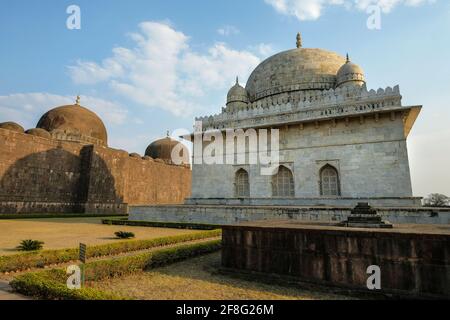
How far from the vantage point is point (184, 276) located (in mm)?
6469

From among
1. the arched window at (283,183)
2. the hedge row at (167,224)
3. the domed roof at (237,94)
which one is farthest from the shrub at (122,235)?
the domed roof at (237,94)

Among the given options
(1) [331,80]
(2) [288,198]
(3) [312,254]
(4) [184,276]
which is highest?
(1) [331,80]

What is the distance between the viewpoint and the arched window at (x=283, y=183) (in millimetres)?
18109

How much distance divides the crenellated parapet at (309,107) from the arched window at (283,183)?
3422 millimetres

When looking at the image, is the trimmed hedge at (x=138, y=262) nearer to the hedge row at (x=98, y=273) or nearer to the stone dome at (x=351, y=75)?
the hedge row at (x=98, y=273)

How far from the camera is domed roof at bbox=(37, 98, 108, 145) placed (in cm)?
3083

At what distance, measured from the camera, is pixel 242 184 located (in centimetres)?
1975

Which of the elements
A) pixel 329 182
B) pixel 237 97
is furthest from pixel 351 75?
pixel 237 97

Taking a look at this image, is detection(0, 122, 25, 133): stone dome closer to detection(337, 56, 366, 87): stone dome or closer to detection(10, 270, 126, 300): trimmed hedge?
detection(10, 270, 126, 300): trimmed hedge

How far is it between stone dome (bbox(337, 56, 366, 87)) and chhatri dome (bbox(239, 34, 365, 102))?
17 centimetres

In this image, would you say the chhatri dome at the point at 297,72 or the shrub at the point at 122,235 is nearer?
the shrub at the point at 122,235
